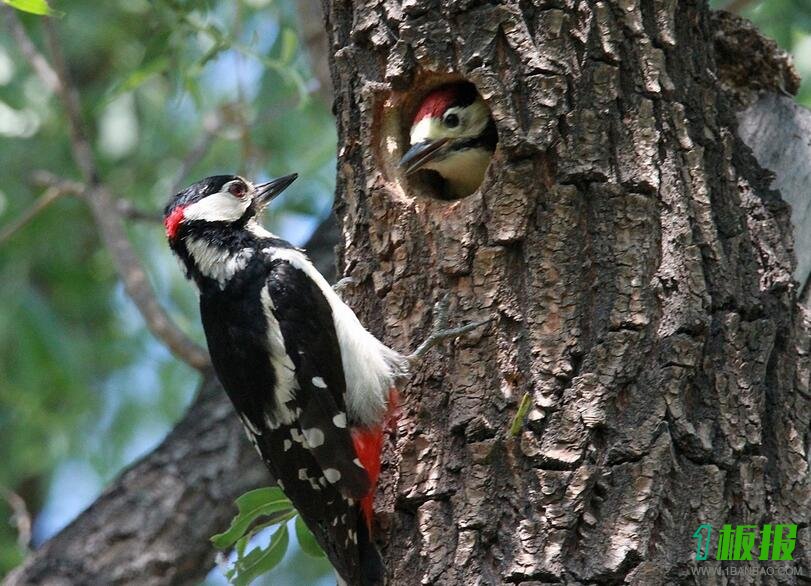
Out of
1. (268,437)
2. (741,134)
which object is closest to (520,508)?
(268,437)

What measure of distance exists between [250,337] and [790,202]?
5.97 feet

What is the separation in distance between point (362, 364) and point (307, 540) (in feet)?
2.30

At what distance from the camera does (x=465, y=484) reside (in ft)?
9.82

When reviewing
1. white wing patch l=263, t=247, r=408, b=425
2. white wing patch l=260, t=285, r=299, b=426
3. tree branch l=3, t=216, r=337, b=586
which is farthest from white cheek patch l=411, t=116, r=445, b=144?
tree branch l=3, t=216, r=337, b=586

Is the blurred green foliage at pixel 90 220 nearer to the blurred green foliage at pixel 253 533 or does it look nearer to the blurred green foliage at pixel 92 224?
the blurred green foliage at pixel 92 224

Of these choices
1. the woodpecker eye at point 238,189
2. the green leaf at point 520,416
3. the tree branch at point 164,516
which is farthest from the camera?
the tree branch at point 164,516

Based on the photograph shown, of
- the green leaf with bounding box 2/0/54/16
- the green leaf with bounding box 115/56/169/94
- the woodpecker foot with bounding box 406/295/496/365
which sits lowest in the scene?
the woodpecker foot with bounding box 406/295/496/365

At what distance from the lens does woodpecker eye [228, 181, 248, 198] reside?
158 inches

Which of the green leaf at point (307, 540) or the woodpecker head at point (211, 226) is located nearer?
the green leaf at point (307, 540)

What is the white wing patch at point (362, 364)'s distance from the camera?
133 inches

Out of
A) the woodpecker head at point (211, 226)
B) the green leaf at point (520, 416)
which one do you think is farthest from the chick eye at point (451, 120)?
the green leaf at point (520, 416)

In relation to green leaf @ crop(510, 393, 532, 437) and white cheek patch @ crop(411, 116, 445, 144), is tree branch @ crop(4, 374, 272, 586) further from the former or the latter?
green leaf @ crop(510, 393, 532, 437)

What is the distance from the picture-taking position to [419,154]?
352 cm

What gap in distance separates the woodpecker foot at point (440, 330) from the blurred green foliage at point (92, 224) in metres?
2.76
